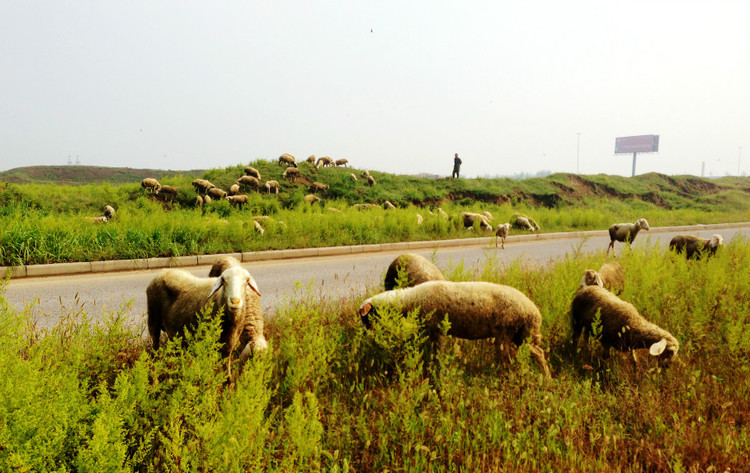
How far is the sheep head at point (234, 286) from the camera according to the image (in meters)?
3.59

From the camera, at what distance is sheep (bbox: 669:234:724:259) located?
8.92m

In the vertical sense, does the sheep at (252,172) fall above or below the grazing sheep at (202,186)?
above

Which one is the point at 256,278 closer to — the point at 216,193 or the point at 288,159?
the point at 216,193

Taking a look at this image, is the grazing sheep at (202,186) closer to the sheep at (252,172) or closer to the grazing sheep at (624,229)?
the sheep at (252,172)

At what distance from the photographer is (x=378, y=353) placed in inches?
169

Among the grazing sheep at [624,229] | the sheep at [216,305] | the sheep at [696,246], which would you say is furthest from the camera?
the grazing sheep at [624,229]

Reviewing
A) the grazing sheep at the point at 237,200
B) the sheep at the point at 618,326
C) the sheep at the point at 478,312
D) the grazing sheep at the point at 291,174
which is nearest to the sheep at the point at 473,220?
the grazing sheep at the point at 237,200

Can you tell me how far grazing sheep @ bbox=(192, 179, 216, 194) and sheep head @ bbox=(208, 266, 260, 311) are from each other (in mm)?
15557

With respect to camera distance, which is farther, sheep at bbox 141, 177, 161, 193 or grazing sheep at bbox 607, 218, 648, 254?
sheep at bbox 141, 177, 161, 193

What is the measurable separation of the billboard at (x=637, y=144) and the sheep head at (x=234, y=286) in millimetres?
137777

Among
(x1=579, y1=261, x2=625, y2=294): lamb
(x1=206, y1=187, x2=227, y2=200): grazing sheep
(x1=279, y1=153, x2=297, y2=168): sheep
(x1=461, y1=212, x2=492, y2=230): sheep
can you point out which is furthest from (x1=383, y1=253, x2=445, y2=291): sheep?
(x1=279, y1=153, x2=297, y2=168): sheep

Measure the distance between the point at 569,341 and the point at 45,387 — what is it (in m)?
5.08

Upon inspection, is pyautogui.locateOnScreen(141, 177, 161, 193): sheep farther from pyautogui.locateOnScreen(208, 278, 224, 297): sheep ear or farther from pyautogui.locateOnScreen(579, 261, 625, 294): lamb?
pyautogui.locateOnScreen(579, 261, 625, 294): lamb

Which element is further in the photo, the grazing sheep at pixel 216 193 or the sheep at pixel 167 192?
the grazing sheep at pixel 216 193
